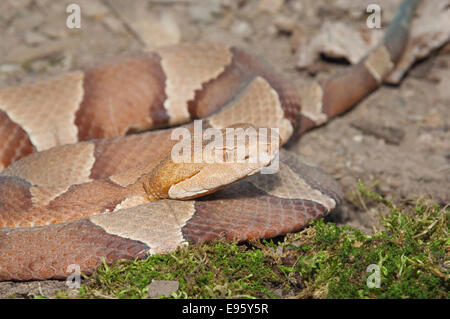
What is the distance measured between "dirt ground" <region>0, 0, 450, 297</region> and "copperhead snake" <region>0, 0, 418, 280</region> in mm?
393

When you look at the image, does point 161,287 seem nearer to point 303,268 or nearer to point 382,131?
point 303,268

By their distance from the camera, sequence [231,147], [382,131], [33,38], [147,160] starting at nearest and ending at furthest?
[231,147] → [147,160] → [382,131] → [33,38]

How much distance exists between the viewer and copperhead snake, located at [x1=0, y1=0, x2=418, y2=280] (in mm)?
3098

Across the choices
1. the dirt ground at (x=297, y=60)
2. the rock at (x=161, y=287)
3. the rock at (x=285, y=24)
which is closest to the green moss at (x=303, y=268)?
the rock at (x=161, y=287)

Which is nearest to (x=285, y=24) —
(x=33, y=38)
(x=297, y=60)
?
(x=297, y=60)

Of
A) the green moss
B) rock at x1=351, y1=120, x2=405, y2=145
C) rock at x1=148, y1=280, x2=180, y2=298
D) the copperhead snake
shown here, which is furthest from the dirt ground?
rock at x1=148, y1=280, x2=180, y2=298

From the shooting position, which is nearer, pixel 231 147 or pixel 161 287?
pixel 161 287

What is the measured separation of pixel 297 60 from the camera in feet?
20.3

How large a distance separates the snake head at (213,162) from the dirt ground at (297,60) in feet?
4.07

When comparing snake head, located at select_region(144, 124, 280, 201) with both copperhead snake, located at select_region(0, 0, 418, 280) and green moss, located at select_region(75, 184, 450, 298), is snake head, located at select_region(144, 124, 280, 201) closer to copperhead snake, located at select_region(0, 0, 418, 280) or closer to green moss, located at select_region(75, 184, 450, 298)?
copperhead snake, located at select_region(0, 0, 418, 280)

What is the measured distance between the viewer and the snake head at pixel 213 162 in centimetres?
306

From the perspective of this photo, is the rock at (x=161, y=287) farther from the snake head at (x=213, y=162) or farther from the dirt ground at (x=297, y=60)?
the dirt ground at (x=297, y=60)

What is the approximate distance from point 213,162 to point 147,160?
902mm
